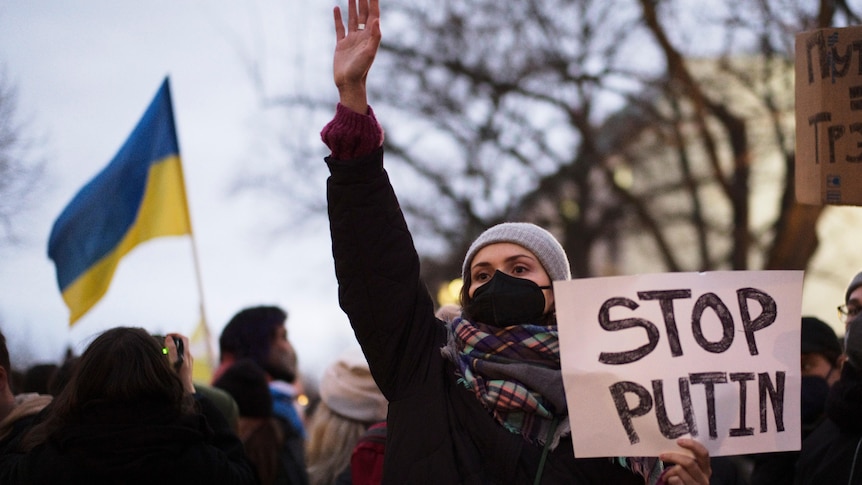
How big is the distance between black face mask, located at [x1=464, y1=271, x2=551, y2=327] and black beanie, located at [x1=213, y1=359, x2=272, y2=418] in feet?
7.56

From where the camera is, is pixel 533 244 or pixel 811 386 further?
pixel 811 386

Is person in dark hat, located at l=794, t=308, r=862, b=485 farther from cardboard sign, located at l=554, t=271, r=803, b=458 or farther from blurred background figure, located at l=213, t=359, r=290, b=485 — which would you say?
blurred background figure, located at l=213, t=359, r=290, b=485

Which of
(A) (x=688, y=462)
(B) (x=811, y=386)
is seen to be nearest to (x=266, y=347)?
(B) (x=811, y=386)

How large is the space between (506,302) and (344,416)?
2.06 metres

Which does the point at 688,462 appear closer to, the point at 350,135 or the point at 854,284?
the point at 350,135

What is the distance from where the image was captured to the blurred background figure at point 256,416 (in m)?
5.25

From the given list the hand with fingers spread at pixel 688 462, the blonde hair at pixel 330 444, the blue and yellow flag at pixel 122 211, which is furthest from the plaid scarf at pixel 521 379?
the blue and yellow flag at pixel 122 211

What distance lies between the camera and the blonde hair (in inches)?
194

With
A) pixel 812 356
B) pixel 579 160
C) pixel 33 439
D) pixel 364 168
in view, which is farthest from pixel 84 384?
pixel 579 160

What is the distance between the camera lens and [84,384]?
3547mm

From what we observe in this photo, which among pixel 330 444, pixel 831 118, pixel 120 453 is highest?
pixel 831 118

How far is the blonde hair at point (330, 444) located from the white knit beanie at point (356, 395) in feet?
0.13

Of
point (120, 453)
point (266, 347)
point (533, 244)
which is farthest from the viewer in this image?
point (266, 347)

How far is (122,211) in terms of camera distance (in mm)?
6641
